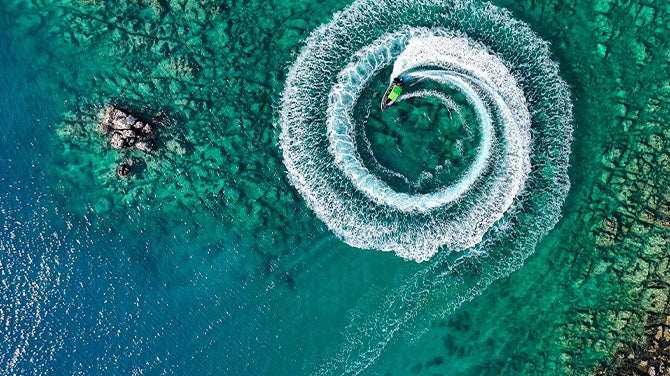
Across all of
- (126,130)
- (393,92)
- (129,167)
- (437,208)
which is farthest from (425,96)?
(129,167)

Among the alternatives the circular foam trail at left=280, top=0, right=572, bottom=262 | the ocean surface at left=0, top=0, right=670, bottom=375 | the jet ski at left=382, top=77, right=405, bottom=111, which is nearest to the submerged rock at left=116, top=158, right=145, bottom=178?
the ocean surface at left=0, top=0, right=670, bottom=375

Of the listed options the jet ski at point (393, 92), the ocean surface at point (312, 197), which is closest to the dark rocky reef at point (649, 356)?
the ocean surface at point (312, 197)

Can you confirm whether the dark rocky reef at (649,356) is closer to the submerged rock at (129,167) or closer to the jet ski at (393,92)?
the jet ski at (393,92)

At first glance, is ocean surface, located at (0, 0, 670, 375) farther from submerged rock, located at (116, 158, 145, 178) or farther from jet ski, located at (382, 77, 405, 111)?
jet ski, located at (382, 77, 405, 111)

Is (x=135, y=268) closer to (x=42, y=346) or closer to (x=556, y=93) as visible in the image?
(x=42, y=346)

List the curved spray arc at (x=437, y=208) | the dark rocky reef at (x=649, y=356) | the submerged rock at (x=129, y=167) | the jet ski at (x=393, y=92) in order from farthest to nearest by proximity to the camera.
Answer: the submerged rock at (x=129, y=167), the dark rocky reef at (x=649, y=356), the curved spray arc at (x=437, y=208), the jet ski at (x=393, y=92)

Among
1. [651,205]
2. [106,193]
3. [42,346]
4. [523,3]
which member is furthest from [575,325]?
[42,346]
